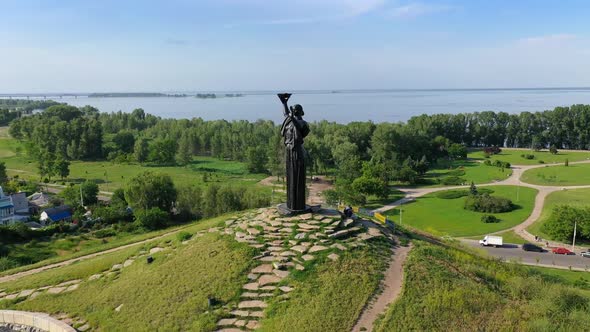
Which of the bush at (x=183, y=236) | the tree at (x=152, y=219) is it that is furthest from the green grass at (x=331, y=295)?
the tree at (x=152, y=219)

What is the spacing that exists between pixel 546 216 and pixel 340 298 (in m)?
29.9

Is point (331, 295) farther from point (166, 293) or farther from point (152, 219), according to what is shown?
point (152, 219)

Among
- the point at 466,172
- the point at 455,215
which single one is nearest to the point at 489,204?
the point at 455,215

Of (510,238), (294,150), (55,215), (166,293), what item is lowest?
(510,238)

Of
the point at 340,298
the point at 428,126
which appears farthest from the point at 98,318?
the point at 428,126

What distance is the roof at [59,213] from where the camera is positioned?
3428 centimetres

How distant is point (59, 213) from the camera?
35062 millimetres

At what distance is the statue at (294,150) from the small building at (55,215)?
27519mm

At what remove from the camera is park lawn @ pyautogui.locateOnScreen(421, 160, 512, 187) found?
168 ft

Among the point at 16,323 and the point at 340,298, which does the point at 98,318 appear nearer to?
the point at 16,323

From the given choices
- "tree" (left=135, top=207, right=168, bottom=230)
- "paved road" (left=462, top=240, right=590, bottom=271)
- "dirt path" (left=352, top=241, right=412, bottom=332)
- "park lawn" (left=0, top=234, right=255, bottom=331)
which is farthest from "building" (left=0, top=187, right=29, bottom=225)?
"paved road" (left=462, top=240, right=590, bottom=271)

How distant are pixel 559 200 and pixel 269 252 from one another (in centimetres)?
3612

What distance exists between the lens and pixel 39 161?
55.1 m

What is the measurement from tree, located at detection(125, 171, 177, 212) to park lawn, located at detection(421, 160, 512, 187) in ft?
104
